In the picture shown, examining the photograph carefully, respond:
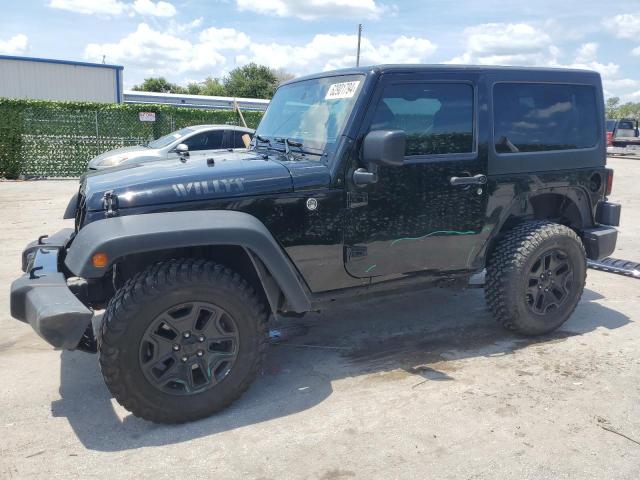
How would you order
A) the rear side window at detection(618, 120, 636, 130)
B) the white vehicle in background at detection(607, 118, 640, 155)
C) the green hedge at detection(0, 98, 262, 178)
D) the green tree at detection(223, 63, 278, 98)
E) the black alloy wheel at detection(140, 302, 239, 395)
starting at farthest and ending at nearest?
the green tree at detection(223, 63, 278, 98) → the rear side window at detection(618, 120, 636, 130) → the white vehicle in background at detection(607, 118, 640, 155) → the green hedge at detection(0, 98, 262, 178) → the black alloy wheel at detection(140, 302, 239, 395)

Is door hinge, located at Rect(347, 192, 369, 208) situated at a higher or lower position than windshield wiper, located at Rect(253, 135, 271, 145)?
lower

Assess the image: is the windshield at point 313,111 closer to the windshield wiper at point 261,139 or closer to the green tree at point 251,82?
the windshield wiper at point 261,139

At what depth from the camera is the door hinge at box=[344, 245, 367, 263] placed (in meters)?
3.57

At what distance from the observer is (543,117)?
14.1 feet

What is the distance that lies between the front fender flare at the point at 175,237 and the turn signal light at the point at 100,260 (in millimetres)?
14

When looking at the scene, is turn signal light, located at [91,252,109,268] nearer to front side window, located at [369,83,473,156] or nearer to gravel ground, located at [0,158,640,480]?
gravel ground, located at [0,158,640,480]

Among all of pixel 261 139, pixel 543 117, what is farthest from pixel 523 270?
pixel 261 139

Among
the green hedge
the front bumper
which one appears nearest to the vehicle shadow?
the front bumper

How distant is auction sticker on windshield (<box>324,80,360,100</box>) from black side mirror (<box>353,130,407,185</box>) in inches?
16.5

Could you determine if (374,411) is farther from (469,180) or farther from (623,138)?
(623,138)

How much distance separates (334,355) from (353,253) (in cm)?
92

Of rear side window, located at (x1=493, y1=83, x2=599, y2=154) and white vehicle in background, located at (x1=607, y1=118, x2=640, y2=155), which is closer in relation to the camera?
rear side window, located at (x1=493, y1=83, x2=599, y2=154)

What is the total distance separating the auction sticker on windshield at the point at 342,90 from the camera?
11.9ft

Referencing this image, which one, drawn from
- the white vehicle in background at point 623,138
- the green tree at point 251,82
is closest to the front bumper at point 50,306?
the white vehicle in background at point 623,138
